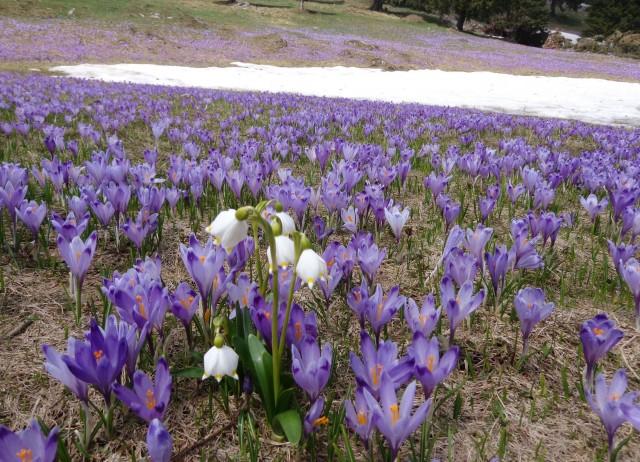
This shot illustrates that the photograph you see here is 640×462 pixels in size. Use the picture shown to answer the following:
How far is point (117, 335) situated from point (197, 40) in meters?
34.8

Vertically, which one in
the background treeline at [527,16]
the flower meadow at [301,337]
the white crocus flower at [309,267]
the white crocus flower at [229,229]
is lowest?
the flower meadow at [301,337]

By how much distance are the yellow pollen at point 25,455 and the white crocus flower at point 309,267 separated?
80 centimetres

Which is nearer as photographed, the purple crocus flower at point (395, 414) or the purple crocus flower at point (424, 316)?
the purple crocus flower at point (395, 414)

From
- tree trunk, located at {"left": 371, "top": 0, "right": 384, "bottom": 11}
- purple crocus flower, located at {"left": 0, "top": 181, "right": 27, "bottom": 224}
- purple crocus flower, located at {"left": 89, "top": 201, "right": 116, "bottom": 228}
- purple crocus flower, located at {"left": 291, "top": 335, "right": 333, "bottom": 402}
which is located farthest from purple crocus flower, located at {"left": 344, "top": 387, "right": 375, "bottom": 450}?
tree trunk, located at {"left": 371, "top": 0, "right": 384, "bottom": 11}

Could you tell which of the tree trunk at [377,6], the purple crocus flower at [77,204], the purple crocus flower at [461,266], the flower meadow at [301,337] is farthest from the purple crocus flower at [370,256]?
the tree trunk at [377,6]

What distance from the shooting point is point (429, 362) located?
1.38 m

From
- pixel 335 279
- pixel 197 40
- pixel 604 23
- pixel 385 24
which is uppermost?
pixel 604 23

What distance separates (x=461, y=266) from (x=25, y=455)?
1750 mm

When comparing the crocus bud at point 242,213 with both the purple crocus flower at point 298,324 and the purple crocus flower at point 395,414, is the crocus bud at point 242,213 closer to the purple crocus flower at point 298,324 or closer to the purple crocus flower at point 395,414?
the purple crocus flower at point 298,324

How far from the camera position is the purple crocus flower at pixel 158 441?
1066 millimetres

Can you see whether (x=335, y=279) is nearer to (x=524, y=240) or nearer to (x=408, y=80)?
(x=524, y=240)

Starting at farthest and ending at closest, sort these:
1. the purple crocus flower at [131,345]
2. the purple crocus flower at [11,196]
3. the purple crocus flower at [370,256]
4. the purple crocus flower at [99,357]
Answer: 1. the purple crocus flower at [11,196]
2. the purple crocus flower at [370,256]
3. the purple crocus flower at [131,345]
4. the purple crocus flower at [99,357]

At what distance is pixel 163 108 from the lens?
8336 mm

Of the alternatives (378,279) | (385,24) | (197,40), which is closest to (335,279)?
(378,279)
